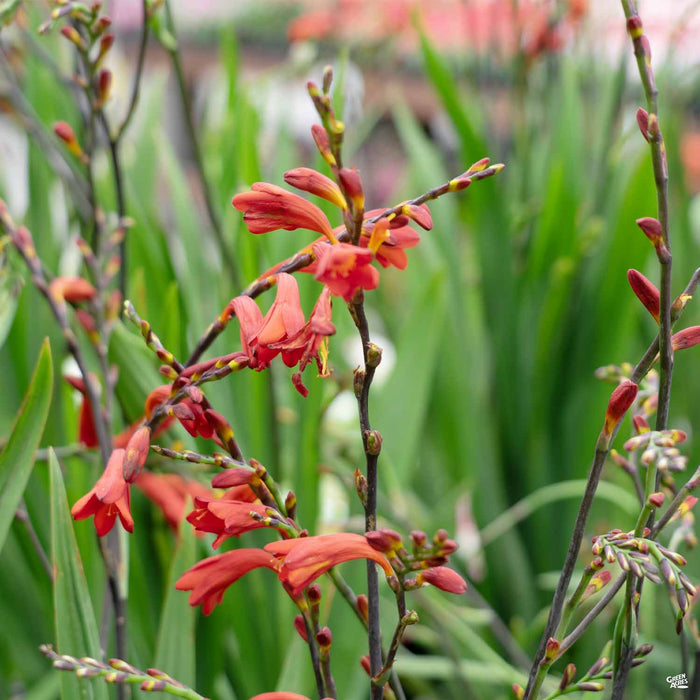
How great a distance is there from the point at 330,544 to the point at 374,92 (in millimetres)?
1417

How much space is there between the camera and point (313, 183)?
29 cm

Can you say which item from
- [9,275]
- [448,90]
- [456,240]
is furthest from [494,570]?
[9,275]

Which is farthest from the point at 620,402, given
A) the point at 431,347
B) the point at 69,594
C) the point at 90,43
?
the point at 431,347

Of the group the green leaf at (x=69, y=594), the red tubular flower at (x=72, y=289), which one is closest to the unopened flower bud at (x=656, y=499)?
the green leaf at (x=69, y=594)

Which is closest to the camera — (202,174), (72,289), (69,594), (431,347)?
(69,594)

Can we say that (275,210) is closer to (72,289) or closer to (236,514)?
(236,514)

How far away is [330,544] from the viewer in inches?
10.5

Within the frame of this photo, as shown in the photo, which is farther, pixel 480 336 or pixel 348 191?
pixel 480 336

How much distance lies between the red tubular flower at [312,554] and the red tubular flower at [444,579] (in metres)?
0.02

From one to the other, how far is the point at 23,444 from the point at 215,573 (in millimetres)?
146

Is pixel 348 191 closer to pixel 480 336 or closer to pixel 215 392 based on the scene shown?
pixel 215 392

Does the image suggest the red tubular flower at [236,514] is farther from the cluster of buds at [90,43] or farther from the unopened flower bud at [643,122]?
the cluster of buds at [90,43]

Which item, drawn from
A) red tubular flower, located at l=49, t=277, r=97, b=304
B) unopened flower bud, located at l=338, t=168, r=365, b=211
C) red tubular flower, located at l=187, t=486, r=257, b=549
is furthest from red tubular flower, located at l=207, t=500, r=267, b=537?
red tubular flower, located at l=49, t=277, r=97, b=304

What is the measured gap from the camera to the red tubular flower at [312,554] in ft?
0.85
